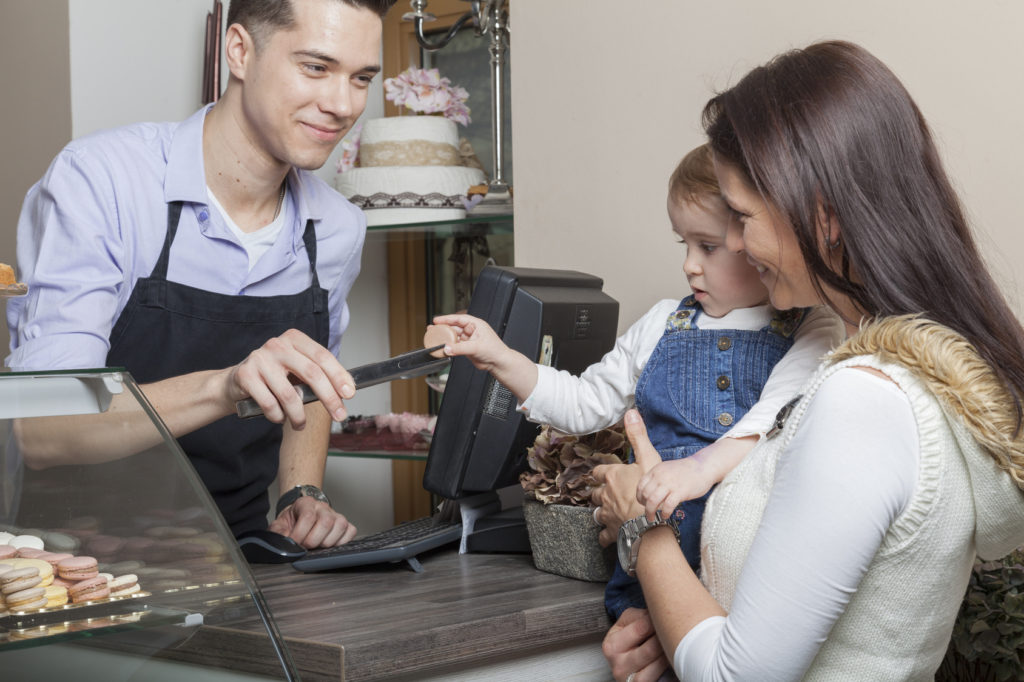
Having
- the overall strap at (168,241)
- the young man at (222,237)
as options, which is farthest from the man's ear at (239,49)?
the overall strap at (168,241)

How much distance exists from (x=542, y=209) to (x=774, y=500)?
114 centimetres

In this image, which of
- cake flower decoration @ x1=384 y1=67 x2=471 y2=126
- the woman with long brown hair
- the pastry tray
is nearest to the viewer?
the pastry tray

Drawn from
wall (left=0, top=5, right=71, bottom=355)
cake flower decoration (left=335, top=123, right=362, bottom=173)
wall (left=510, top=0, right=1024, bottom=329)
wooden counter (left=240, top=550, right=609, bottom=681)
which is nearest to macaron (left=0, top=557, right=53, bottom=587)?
wooden counter (left=240, top=550, right=609, bottom=681)

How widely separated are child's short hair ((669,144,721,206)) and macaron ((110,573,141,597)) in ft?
2.44

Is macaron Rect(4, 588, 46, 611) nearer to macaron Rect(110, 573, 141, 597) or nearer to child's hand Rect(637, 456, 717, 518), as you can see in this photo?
macaron Rect(110, 573, 141, 597)

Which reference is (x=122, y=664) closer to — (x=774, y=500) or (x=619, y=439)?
(x=774, y=500)

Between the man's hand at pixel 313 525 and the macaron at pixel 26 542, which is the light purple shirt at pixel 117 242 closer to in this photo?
the man's hand at pixel 313 525

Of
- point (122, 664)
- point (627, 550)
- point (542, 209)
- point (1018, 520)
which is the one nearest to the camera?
point (122, 664)

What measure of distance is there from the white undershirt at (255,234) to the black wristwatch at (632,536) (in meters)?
0.85

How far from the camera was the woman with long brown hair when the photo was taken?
80 centimetres

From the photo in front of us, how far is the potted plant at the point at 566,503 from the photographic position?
1207 mm

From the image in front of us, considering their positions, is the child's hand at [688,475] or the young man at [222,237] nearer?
the child's hand at [688,475]

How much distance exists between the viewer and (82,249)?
4.57 feet

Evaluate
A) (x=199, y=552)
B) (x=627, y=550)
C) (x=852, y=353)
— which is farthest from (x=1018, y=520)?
(x=199, y=552)
